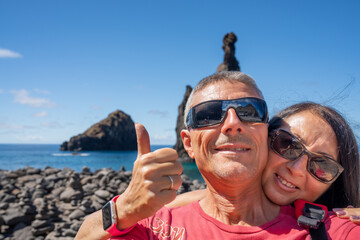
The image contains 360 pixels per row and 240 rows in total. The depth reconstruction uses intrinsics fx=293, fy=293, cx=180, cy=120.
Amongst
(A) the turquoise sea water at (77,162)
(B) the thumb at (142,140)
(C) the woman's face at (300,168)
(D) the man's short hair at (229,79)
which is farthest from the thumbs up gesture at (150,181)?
(A) the turquoise sea water at (77,162)

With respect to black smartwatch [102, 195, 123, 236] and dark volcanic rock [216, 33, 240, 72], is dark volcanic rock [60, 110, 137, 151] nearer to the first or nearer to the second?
dark volcanic rock [216, 33, 240, 72]

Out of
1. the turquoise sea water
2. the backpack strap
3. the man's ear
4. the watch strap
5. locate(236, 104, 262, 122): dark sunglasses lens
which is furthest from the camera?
the turquoise sea water

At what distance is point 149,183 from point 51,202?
821cm

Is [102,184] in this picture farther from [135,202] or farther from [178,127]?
[178,127]

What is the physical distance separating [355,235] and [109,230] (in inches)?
67.1

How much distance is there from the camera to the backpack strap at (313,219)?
2035 mm

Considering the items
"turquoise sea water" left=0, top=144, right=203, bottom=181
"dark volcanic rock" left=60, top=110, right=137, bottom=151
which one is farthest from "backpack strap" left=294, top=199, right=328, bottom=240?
"dark volcanic rock" left=60, top=110, right=137, bottom=151

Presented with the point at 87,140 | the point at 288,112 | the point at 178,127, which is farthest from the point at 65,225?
the point at 87,140

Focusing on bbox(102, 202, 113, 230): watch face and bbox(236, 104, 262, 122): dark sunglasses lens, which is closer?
bbox(102, 202, 113, 230): watch face

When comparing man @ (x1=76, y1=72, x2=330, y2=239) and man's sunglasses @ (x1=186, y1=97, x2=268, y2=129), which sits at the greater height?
man's sunglasses @ (x1=186, y1=97, x2=268, y2=129)

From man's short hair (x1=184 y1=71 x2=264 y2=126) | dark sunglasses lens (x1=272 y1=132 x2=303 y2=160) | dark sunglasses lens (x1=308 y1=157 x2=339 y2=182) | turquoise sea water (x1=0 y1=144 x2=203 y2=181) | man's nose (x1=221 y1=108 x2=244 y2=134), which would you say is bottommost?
turquoise sea water (x1=0 y1=144 x2=203 y2=181)

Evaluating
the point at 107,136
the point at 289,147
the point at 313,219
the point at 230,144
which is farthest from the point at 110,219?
the point at 107,136

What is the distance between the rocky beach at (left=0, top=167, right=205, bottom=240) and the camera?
6.83m

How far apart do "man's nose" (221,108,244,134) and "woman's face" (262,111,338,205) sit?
19.6 inches
